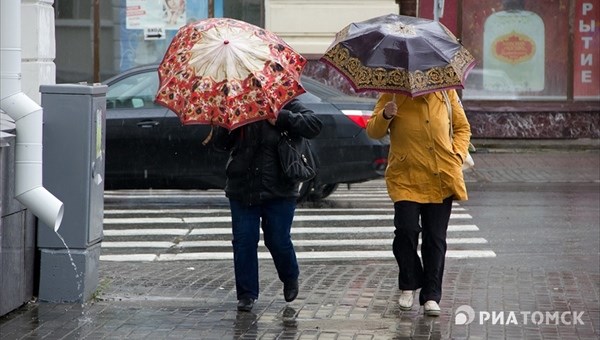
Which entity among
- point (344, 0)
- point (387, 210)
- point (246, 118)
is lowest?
point (387, 210)

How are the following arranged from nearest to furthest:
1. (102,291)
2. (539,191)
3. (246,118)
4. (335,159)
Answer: (246,118) → (102,291) → (335,159) → (539,191)

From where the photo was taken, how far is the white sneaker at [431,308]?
7.75 metres

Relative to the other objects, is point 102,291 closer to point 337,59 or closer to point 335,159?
point 337,59

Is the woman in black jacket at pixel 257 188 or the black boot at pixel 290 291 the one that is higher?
the woman in black jacket at pixel 257 188

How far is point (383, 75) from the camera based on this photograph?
24.4 ft

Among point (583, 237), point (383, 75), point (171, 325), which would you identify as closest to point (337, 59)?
point (383, 75)

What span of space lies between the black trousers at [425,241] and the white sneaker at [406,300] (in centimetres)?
3

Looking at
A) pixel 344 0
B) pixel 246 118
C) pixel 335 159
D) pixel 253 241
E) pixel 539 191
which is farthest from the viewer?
pixel 344 0

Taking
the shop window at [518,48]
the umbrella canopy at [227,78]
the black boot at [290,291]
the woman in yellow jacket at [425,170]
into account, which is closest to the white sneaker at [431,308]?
the woman in yellow jacket at [425,170]

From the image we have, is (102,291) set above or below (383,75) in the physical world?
below

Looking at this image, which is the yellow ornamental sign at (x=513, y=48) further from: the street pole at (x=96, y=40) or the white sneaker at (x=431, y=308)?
the white sneaker at (x=431, y=308)

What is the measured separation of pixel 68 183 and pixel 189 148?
611cm

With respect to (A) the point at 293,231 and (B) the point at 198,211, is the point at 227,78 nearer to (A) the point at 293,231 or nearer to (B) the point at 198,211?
(A) the point at 293,231

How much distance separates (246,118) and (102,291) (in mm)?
2034
